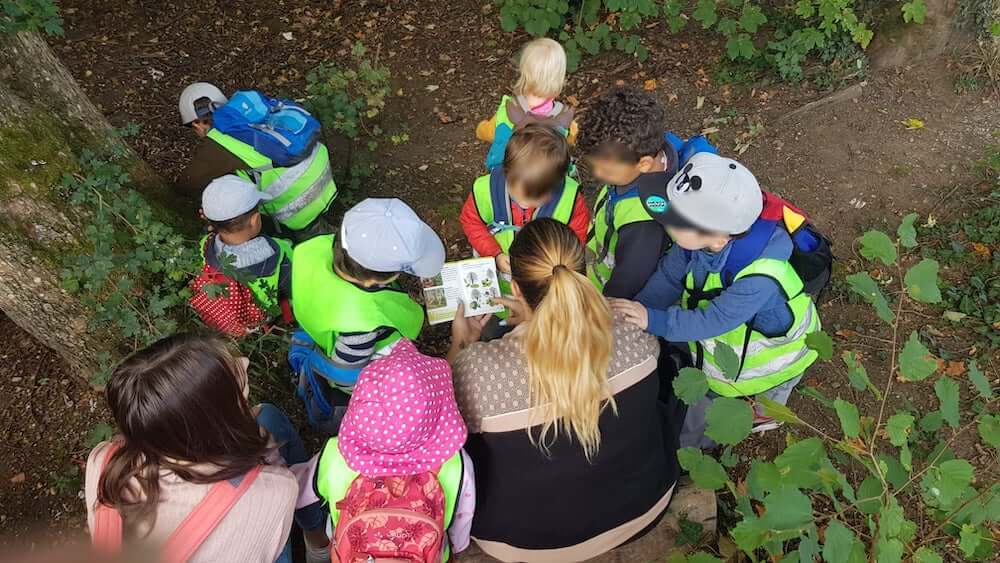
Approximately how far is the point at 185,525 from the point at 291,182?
85.2 inches

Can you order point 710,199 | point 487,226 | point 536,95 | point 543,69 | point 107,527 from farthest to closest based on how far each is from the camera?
1. point 536,95
2. point 543,69
3. point 487,226
4. point 710,199
5. point 107,527

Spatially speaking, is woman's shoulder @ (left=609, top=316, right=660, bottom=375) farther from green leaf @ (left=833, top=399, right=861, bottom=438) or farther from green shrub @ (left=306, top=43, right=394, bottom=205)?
→ green shrub @ (left=306, top=43, right=394, bottom=205)

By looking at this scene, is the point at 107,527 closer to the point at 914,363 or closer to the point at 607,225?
the point at 607,225

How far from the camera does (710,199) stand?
246 centimetres

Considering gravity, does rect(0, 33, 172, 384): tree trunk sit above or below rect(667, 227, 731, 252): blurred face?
above

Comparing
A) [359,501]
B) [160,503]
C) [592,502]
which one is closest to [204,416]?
[160,503]

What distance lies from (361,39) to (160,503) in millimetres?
Result: 5218

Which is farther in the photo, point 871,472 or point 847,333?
point 847,333

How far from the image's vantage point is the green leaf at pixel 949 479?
1874mm

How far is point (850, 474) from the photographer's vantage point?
363 cm

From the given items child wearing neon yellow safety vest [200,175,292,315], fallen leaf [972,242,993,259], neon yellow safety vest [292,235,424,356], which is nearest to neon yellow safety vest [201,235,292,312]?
child wearing neon yellow safety vest [200,175,292,315]

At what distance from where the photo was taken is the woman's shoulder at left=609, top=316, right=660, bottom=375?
7.66 feet

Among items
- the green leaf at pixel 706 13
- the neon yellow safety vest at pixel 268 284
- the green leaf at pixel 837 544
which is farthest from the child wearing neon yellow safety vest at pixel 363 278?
the green leaf at pixel 706 13

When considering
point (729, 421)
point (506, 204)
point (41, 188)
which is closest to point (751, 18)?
point (506, 204)
